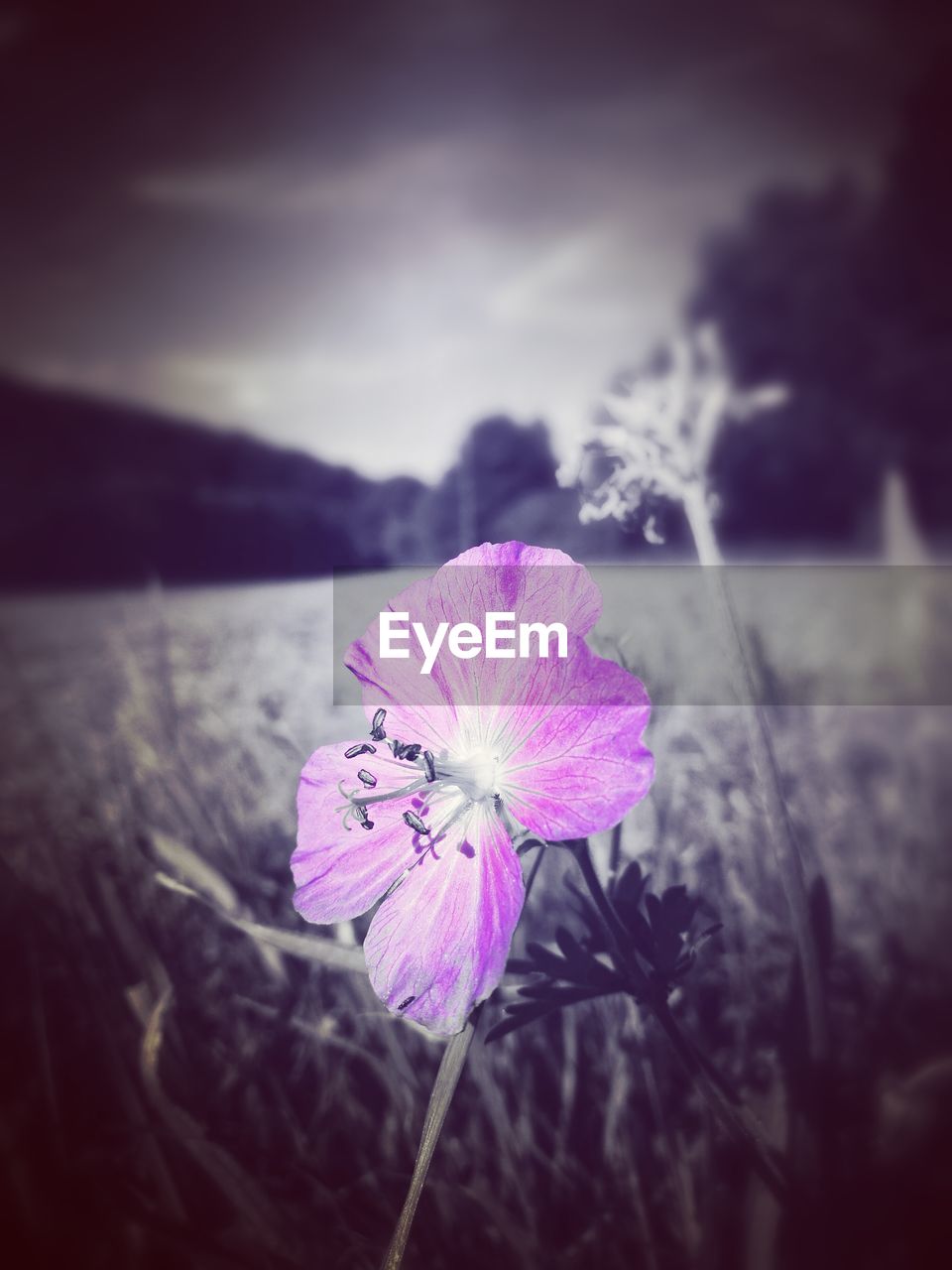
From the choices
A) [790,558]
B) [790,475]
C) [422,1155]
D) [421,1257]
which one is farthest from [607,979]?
[790,475]

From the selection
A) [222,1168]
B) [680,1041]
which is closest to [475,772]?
[680,1041]

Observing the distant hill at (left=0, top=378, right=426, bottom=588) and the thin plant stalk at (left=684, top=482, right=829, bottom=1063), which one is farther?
the distant hill at (left=0, top=378, right=426, bottom=588)

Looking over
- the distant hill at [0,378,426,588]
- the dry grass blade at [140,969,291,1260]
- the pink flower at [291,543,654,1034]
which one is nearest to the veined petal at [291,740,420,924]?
the pink flower at [291,543,654,1034]

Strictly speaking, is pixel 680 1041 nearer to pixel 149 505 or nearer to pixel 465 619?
pixel 465 619

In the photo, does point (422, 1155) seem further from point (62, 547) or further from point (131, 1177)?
point (62, 547)

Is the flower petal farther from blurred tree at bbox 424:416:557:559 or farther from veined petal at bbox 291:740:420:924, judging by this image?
blurred tree at bbox 424:416:557:559

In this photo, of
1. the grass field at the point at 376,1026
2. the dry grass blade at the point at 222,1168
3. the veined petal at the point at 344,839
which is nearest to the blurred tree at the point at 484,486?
the grass field at the point at 376,1026
